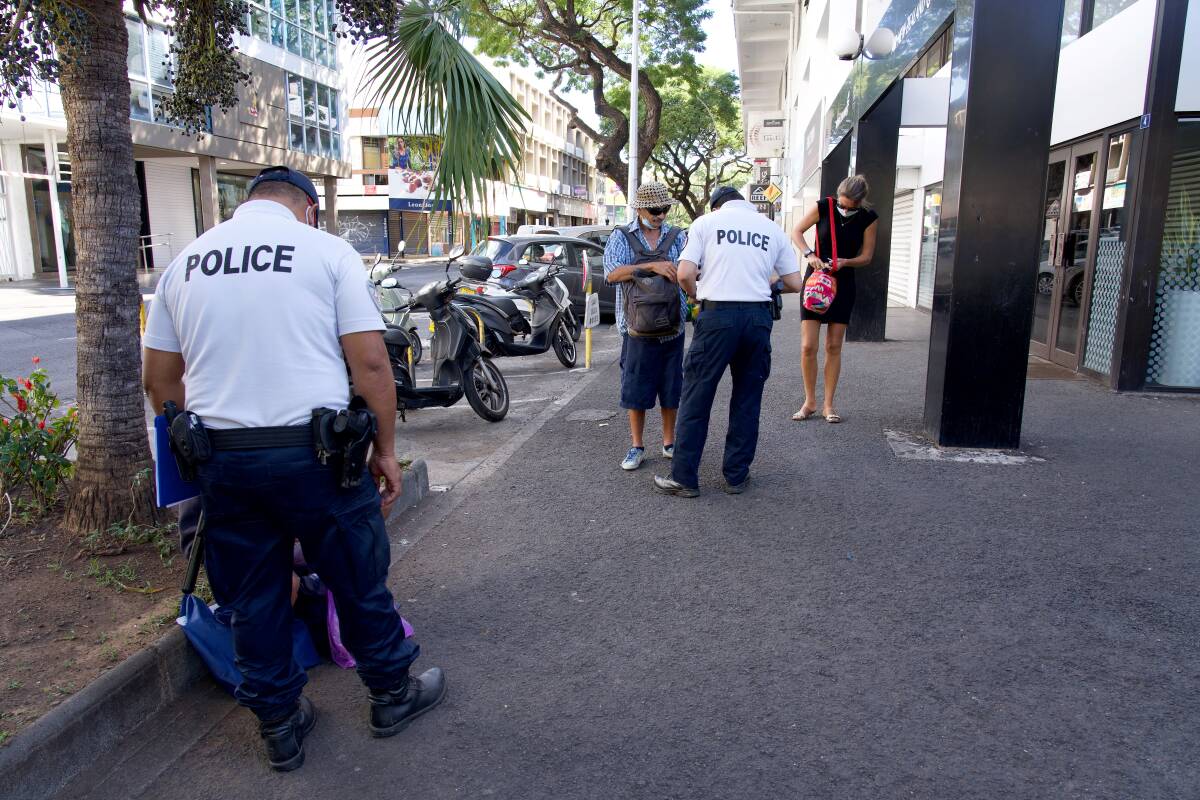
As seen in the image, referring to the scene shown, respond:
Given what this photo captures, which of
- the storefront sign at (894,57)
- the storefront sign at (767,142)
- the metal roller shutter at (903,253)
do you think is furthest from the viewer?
the storefront sign at (767,142)

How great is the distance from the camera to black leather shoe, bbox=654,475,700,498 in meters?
5.15

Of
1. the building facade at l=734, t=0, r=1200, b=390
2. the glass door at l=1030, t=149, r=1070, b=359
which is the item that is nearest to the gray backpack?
the building facade at l=734, t=0, r=1200, b=390

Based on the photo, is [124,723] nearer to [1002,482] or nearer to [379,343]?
[379,343]

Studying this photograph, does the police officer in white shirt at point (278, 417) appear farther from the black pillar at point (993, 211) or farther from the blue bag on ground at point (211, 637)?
the black pillar at point (993, 211)

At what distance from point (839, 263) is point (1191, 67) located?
11.0ft

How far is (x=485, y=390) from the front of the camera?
7371 mm

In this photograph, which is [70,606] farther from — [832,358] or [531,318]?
[531,318]

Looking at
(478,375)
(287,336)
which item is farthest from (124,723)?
(478,375)

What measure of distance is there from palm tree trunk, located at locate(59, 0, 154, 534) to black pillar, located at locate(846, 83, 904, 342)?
8.80m

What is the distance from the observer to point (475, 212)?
16.2 ft

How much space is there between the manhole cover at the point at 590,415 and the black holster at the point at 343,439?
186 inches

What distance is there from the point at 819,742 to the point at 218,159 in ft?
90.3

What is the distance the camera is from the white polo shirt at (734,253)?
5020 millimetres

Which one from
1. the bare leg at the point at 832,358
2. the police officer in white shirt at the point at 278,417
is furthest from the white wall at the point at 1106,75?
the police officer in white shirt at the point at 278,417
